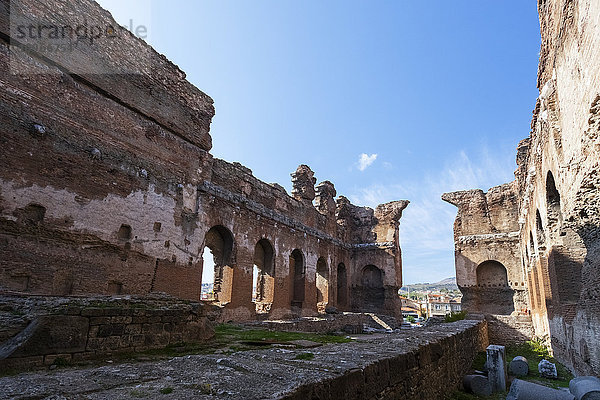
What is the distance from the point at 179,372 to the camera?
298 centimetres

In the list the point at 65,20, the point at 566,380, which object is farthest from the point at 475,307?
the point at 65,20

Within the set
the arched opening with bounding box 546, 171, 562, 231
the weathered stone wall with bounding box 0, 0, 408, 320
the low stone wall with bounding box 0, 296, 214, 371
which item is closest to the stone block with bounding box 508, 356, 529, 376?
the arched opening with bounding box 546, 171, 562, 231

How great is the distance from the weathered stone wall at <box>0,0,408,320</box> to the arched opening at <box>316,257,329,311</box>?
10.9 ft

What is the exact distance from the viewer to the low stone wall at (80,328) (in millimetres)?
3697

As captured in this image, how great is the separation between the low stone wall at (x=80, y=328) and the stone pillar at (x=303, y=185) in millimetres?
14042

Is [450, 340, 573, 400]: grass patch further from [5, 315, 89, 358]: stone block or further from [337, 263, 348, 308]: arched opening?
[337, 263, 348, 308]: arched opening

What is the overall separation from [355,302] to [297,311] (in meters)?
6.99

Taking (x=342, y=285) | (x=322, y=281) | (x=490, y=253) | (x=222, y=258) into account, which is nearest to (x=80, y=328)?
(x=222, y=258)

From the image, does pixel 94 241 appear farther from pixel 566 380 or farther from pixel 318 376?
pixel 566 380

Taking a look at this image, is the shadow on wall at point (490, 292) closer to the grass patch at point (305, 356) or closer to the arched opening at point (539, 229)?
the arched opening at point (539, 229)

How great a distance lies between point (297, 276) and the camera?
1794cm

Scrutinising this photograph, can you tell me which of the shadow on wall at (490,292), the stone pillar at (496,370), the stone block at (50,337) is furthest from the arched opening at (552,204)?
the shadow on wall at (490,292)

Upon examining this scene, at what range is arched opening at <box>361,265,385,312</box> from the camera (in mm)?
22172

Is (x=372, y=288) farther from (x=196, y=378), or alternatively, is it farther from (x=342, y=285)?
(x=196, y=378)
